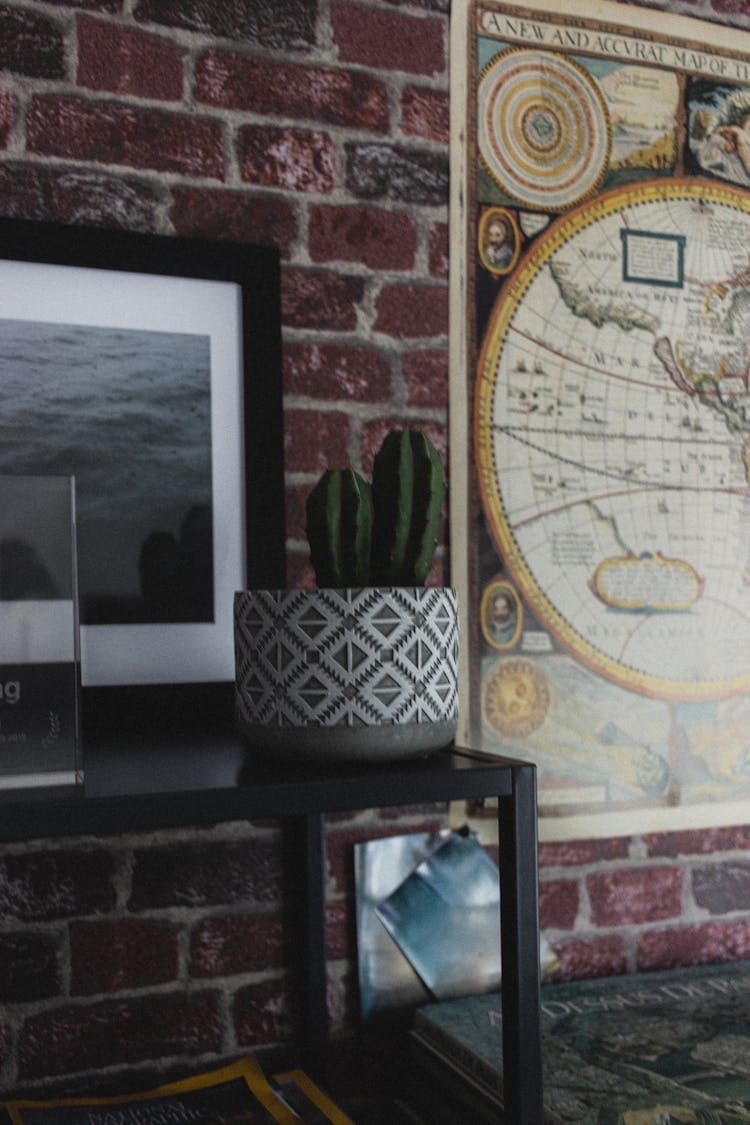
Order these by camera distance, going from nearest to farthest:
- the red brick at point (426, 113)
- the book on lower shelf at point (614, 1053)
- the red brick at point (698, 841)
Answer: the book on lower shelf at point (614, 1053), the red brick at point (426, 113), the red brick at point (698, 841)

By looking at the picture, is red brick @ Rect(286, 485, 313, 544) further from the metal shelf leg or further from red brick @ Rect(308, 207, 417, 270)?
the metal shelf leg

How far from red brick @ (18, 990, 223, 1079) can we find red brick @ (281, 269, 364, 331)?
867 millimetres

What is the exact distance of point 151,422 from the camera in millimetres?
1281

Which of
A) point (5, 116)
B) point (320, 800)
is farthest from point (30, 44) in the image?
point (320, 800)

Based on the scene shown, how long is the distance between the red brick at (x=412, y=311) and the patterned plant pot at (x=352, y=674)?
54cm

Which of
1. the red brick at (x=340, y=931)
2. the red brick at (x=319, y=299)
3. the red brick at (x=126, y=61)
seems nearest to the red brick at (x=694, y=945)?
the red brick at (x=340, y=931)

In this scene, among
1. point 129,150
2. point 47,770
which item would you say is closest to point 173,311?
point 129,150

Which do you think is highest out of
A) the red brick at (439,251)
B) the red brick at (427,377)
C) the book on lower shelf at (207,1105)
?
the red brick at (439,251)

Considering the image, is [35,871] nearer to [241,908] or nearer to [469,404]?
[241,908]

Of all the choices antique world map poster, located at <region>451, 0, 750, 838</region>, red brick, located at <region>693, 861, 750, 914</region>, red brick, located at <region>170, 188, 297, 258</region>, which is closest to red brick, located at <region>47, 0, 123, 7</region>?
red brick, located at <region>170, 188, 297, 258</region>

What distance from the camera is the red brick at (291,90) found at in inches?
52.4

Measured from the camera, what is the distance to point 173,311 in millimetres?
1287

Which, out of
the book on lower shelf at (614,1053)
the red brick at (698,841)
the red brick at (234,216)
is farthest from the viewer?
the red brick at (698,841)

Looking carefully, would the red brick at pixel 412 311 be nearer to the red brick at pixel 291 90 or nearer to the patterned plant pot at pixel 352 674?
the red brick at pixel 291 90
